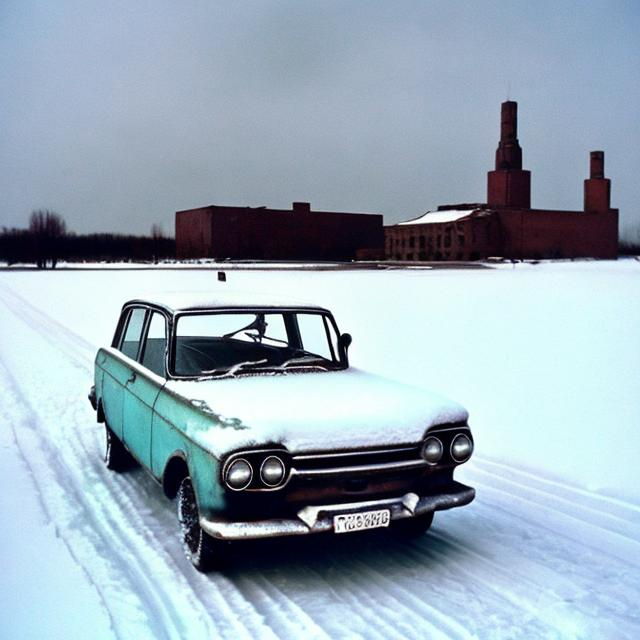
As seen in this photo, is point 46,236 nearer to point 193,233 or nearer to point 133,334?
point 193,233

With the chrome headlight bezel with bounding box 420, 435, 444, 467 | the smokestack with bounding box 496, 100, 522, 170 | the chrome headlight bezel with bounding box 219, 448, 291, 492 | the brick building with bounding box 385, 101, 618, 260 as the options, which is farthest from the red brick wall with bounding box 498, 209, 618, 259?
the chrome headlight bezel with bounding box 219, 448, 291, 492

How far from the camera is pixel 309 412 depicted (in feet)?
12.8

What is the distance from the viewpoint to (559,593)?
386cm

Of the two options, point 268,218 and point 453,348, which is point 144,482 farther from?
point 268,218

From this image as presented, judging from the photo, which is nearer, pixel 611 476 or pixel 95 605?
pixel 95 605

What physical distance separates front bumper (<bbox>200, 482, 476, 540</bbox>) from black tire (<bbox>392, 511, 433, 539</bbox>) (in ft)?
2.21

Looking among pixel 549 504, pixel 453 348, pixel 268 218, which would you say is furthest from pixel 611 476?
pixel 268 218

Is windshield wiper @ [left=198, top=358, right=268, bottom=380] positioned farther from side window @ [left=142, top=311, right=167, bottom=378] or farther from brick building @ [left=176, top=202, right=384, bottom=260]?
brick building @ [left=176, top=202, right=384, bottom=260]

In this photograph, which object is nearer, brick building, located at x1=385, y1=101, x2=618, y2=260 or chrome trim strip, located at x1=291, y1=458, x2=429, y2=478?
chrome trim strip, located at x1=291, y1=458, x2=429, y2=478

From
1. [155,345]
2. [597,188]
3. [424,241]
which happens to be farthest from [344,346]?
[597,188]

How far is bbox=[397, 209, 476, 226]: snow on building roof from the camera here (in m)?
A: 80.6

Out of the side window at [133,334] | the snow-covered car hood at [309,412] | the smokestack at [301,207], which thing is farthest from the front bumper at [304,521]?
the smokestack at [301,207]

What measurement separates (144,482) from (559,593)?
10.7 ft

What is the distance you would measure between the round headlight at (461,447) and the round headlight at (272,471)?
1.09m
